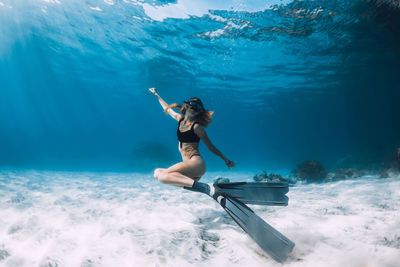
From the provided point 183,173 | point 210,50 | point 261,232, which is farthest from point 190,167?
point 210,50

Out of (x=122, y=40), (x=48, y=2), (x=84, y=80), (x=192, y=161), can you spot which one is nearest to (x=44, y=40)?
(x=48, y=2)

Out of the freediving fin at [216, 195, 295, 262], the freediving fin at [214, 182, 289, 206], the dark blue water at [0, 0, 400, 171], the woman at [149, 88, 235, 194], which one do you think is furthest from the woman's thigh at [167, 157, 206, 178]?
the dark blue water at [0, 0, 400, 171]

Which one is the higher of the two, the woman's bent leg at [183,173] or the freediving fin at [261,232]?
the woman's bent leg at [183,173]

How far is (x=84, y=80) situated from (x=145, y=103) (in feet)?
48.3

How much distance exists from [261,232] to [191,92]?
30.7m

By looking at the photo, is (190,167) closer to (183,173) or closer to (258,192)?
(183,173)

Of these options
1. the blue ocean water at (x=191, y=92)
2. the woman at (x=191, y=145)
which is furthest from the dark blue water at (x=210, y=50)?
the woman at (x=191, y=145)

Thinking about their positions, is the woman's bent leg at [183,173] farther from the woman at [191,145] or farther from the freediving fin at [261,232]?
the freediving fin at [261,232]

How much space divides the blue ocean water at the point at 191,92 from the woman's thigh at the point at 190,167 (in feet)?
3.33

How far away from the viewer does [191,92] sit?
32.2m

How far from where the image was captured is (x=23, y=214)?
419 centimetres

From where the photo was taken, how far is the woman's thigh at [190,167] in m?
3.40

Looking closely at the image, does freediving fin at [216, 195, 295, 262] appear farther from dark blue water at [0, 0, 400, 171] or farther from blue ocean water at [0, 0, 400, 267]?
dark blue water at [0, 0, 400, 171]

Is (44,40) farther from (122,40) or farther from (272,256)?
(272,256)
